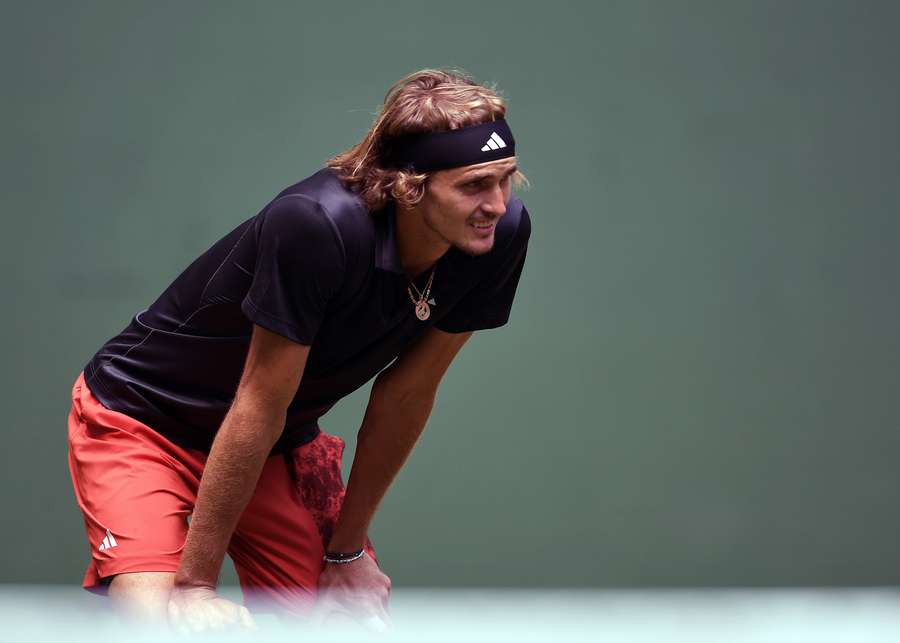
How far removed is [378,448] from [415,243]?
1.38 ft

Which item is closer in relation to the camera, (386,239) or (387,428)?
(386,239)

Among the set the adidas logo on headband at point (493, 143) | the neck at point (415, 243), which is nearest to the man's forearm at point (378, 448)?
the neck at point (415, 243)

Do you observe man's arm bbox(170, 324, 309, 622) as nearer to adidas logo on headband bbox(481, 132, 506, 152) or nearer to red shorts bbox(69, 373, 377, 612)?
red shorts bbox(69, 373, 377, 612)

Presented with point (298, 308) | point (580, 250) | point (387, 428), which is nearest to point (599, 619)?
point (298, 308)

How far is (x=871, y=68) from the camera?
12.1ft

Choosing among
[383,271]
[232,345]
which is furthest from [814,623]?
[232,345]

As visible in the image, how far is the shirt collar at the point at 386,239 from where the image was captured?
2.01 metres

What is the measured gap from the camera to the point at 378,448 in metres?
2.33

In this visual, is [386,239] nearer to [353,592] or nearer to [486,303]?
[486,303]

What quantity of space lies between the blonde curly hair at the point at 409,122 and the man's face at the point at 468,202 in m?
0.03

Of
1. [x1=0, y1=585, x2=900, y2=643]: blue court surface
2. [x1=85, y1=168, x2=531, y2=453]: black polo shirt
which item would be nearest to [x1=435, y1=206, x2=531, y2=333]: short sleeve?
[x1=85, y1=168, x2=531, y2=453]: black polo shirt

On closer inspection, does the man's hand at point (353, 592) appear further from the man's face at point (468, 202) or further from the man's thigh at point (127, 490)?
the man's face at point (468, 202)

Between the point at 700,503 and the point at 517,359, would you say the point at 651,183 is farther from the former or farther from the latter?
the point at 700,503

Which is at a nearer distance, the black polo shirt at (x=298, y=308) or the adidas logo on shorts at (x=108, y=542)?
the black polo shirt at (x=298, y=308)
